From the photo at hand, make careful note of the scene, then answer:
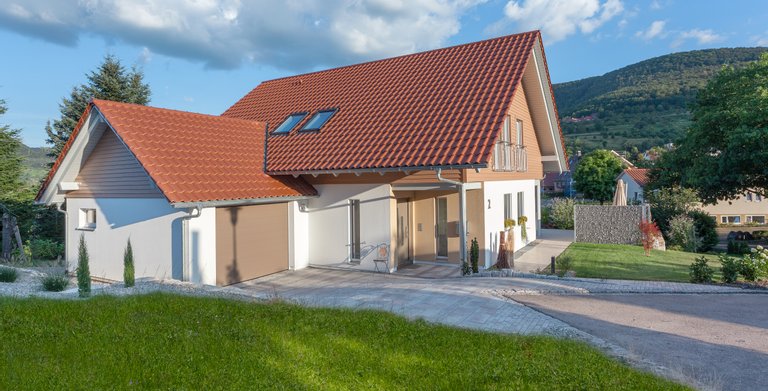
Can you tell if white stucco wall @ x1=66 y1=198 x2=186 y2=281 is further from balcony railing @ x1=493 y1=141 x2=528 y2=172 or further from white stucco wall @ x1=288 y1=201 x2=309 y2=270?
balcony railing @ x1=493 y1=141 x2=528 y2=172

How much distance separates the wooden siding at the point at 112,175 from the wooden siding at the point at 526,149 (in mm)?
8464

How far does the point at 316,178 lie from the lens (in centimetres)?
1405

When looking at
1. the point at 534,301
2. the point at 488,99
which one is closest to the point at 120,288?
the point at 534,301

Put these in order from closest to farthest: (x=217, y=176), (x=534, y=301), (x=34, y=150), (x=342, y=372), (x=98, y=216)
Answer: (x=342, y=372)
(x=534, y=301)
(x=217, y=176)
(x=98, y=216)
(x=34, y=150)

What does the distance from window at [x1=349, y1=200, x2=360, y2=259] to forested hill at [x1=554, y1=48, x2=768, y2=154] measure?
243ft

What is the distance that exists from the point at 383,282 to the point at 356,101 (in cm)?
694

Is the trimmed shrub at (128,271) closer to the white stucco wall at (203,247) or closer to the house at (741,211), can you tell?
the white stucco wall at (203,247)

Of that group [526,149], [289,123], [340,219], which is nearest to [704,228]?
[526,149]

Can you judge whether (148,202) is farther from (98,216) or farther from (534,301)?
(534,301)

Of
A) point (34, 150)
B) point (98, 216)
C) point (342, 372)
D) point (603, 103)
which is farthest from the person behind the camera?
point (603, 103)

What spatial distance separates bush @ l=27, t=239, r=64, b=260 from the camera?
18906 mm

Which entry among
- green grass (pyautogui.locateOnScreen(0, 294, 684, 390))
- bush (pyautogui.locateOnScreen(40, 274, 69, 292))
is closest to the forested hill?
green grass (pyautogui.locateOnScreen(0, 294, 684, 390))

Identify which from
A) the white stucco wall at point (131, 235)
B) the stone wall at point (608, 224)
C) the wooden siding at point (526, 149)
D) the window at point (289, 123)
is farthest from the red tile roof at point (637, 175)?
the white stucco wall at point (131, 235)

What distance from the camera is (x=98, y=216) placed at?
1299cm
